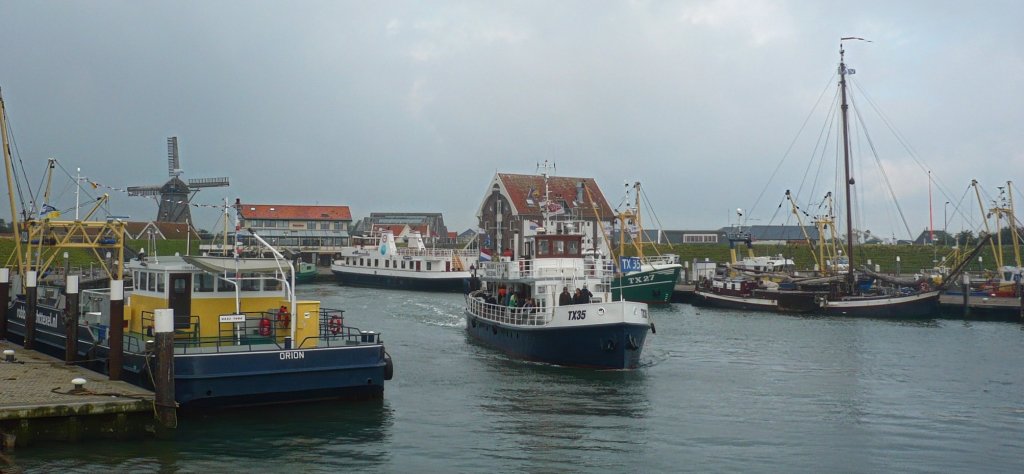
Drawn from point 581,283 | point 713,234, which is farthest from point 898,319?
point 713,234

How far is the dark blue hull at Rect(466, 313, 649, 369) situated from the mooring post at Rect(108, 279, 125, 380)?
51.3 ft

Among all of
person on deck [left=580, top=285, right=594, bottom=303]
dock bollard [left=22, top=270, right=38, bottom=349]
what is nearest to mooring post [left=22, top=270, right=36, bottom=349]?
dock bollard [left=22, top=270, right=38, bottom=349]

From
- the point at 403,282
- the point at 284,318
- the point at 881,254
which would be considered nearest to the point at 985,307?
the point at 881,254

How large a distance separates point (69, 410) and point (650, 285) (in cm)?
5363

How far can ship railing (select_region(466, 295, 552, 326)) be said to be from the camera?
34.5m

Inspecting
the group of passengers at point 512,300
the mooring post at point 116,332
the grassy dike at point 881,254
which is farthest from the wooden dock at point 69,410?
the grassy dike at point 881,254

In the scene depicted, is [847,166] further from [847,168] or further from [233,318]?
[233,318]

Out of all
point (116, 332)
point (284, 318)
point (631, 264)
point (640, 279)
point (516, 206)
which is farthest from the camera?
point (516, 206)

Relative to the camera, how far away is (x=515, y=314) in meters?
35.7

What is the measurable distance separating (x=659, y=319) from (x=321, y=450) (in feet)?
125

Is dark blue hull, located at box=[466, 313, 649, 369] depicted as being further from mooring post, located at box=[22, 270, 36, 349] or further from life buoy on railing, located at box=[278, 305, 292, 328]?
mooring post, located at box=[22, 270, 36, 349]

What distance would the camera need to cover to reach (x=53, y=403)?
19.0 m

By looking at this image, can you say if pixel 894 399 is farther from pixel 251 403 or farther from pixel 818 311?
pixel 818 311

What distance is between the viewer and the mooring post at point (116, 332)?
22.4m
